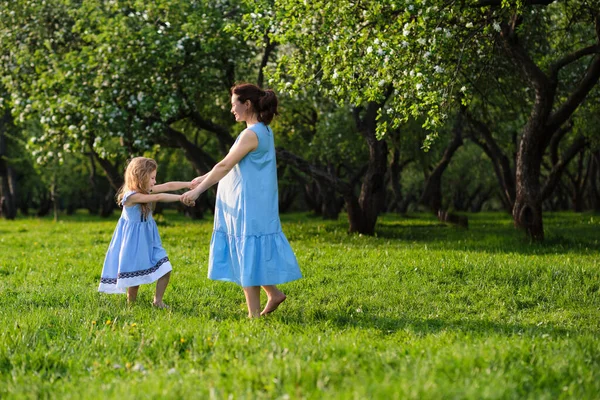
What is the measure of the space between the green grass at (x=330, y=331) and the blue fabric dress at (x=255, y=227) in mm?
505

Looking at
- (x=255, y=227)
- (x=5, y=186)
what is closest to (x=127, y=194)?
(x=255, y=227)

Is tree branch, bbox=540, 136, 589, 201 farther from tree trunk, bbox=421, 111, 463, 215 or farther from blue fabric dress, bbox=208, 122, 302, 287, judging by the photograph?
blue fabric dress, bbox=208, 122, 302, 287

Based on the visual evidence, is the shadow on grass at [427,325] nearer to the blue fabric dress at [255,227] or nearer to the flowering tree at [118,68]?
the blue fabric dress at [255,227]

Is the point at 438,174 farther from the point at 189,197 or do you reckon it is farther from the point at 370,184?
the point at 189,197

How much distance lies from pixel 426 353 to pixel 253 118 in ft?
10.9

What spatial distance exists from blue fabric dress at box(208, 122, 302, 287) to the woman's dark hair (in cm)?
15

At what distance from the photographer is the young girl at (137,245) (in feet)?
26.9

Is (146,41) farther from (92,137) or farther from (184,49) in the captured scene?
(92,137)

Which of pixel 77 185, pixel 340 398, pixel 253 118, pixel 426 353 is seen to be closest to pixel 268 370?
pixel 340 398

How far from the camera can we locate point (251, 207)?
288 inches

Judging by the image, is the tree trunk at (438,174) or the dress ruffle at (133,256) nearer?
the dress ruffle at (133,256)

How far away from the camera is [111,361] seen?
218 inches

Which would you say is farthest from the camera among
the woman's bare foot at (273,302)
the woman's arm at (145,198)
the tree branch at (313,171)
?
the tree branch at (313,171)

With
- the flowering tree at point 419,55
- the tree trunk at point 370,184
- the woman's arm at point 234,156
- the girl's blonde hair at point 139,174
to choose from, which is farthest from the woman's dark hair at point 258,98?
the tree trunk at point 370,184
